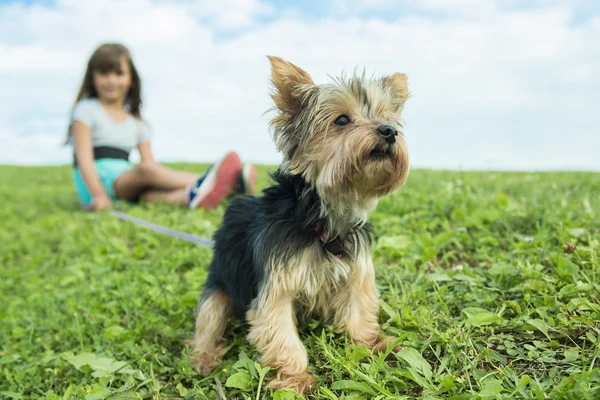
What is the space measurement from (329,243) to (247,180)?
580 centimetres

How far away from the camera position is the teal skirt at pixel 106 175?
393 inches

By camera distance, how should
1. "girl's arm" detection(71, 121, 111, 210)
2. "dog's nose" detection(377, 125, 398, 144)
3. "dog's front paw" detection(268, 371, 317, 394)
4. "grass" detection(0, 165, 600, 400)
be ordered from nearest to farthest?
"grass" detection(0, 165, 600, 400) < "dog's front paw" detection(268, 371, 317, 394) < "dog's nose" detection(377, 125, 398, 144) < "girl's arm" detection(71, 121, 111, 210)

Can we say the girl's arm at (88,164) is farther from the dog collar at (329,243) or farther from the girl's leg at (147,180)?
the dog collar at (329,243)

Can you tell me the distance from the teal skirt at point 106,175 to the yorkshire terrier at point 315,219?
7.36m

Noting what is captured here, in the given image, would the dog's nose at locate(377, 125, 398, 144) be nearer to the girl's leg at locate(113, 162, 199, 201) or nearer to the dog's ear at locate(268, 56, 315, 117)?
the dog's ear at locate(268, 56, 315, 117)

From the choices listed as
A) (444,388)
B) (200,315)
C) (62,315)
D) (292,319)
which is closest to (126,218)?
(62,315)

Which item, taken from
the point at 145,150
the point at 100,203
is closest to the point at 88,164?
the point at 100,203

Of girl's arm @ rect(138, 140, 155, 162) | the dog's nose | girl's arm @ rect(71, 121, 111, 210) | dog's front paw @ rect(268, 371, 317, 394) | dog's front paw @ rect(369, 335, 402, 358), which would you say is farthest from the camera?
girl's arm @ rect(138, 140, 155, 162)

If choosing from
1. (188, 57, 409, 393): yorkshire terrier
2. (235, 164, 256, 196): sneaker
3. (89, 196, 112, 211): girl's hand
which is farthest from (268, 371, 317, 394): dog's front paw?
(89, 196, 112, 211): girl's hand

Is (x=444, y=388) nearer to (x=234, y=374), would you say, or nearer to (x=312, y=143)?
(x=234, y=374)

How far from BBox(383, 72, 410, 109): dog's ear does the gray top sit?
7.95m

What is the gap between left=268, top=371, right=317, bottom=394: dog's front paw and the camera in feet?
9.14

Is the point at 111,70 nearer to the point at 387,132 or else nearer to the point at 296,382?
the point at 387,132

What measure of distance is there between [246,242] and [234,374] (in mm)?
918
